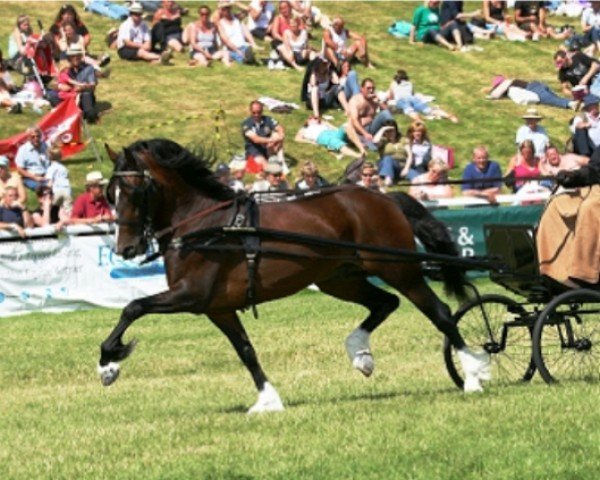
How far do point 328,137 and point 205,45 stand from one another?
4.04 meters

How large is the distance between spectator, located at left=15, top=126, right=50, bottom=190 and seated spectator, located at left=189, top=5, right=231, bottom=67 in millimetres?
6776

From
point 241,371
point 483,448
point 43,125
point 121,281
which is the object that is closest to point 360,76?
point 43,125

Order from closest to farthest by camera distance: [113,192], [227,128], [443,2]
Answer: [113,192] < [227,128] < [443,2]

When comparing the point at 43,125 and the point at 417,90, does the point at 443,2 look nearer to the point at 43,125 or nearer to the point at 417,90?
the point at 417,90

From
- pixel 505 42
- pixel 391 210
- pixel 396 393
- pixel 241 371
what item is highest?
pixel 391 210

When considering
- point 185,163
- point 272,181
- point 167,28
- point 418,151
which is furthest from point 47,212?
point 185,163

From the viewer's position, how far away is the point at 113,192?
11969 mm

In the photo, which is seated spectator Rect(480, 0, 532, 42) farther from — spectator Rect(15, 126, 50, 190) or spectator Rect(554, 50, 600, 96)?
spectator Rect(15, 126, 50, 190)

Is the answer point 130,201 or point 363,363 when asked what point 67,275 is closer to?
point 363,363

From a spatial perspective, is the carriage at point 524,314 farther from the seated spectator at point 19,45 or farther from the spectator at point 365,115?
the seated spectator at point 19,45

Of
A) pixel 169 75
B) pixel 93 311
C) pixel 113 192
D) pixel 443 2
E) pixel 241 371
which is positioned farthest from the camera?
pixel 443 2

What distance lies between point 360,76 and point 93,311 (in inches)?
439

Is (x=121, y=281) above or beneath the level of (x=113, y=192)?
beneath

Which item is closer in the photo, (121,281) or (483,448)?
(483,448)
